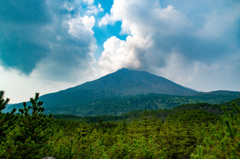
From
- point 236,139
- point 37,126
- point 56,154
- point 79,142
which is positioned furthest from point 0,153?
point 236,139

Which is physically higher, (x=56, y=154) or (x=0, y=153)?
(x=0, y=153)

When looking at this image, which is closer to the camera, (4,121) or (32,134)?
(32,134)

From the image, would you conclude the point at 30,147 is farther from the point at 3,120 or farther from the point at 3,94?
the point at 3,94

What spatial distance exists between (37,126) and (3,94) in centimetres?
391

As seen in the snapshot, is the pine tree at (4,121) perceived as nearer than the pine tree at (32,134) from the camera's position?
No

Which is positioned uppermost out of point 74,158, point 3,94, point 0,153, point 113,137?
point 3,94

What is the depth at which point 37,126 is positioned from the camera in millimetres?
10445

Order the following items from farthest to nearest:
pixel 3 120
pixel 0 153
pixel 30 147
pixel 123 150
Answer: pixel 3 120 → pixel 30 147 → pixel 123 150 → pixel 0 153

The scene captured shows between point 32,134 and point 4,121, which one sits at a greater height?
point 4,121

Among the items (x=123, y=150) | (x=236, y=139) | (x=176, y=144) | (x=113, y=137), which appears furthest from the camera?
(x=113, y=137)

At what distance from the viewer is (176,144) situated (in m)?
18.9

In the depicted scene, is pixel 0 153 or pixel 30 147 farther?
pixel 30 147

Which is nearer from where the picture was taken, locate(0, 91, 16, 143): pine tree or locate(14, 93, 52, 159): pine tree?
locate(14, 93, 52, 159): pine tree

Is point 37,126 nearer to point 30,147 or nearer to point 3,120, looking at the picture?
point 30,147
